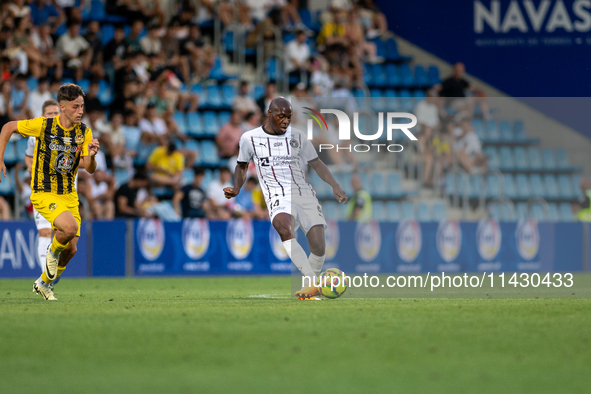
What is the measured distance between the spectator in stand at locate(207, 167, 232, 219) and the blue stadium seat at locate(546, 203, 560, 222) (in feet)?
20.5

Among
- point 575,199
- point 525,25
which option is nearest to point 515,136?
point 575,199

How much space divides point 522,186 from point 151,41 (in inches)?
330

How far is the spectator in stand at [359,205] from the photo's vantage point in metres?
16.3

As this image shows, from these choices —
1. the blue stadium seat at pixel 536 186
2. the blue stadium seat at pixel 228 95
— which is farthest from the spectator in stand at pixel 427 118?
the blue stadium seat at pixel 228 95

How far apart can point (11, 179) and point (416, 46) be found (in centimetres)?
1223

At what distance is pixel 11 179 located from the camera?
632 inches

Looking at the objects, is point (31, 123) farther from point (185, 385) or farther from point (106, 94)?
point (106, 94)

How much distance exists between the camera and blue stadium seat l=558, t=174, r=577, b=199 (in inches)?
654

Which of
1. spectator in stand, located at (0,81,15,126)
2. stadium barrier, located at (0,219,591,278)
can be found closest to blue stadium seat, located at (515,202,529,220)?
stadium barrier, located at (0,219,591,278)

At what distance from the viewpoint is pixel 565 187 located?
1691 cm

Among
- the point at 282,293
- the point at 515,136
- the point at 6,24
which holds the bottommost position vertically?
the point at 282,293

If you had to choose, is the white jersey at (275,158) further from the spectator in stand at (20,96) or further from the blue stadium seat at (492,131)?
the spectator in stand at (20,96)

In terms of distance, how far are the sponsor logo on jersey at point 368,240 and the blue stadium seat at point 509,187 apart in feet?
8.22

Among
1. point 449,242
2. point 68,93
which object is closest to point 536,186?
point 449,242
